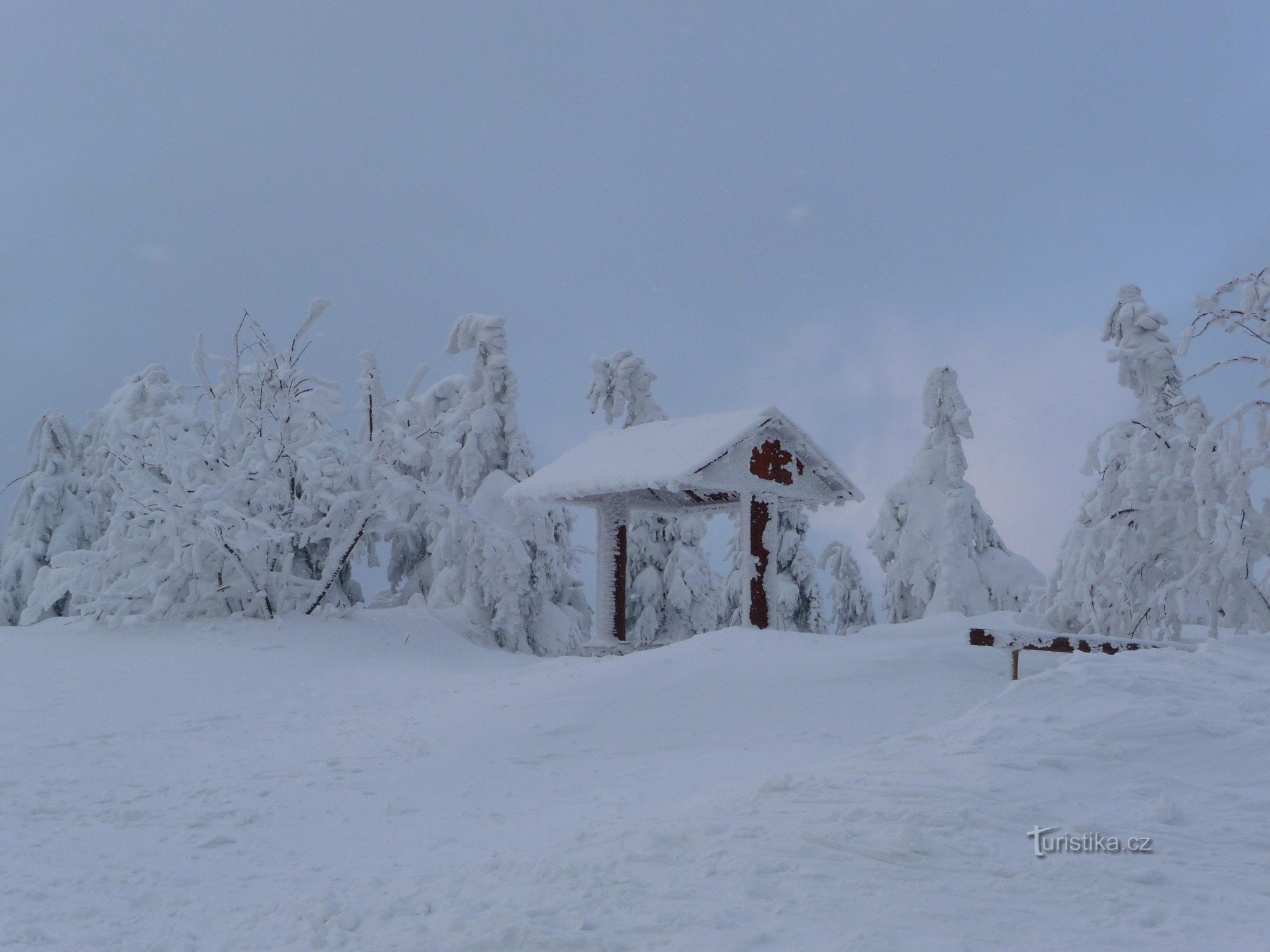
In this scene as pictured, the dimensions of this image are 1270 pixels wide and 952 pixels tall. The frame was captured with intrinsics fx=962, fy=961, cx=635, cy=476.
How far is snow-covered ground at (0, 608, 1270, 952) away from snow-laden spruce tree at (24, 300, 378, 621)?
4.12 metres

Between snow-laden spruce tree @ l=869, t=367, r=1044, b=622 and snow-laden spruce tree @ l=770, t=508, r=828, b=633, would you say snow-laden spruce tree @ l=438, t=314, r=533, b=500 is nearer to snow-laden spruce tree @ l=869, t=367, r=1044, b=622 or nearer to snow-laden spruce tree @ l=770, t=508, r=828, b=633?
snow-laden spruce tree @ l=770, t=508, r=828, b=633

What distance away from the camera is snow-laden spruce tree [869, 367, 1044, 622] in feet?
73.8

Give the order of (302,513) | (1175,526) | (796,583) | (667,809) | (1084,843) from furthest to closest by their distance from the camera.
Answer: (796,583), (302,513), (1175,526), (667,809), (1084,843)

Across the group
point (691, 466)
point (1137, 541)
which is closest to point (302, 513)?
point (691, 466)

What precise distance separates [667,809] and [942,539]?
18.4 m

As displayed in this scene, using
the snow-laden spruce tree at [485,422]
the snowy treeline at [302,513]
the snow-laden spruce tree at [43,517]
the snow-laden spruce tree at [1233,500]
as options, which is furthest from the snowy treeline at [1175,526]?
the snow-laden spruce tree at [43,517]

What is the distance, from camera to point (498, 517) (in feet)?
70.2

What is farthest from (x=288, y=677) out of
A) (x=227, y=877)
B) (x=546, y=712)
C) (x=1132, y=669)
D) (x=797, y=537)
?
(x=797, y=537)

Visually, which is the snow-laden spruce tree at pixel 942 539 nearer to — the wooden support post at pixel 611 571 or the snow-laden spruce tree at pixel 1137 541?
the snow-laden spruce tree at pixel 1137 541

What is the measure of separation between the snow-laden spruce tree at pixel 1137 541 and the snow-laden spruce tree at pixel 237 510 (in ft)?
35.5

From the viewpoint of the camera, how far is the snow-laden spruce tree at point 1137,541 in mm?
12680

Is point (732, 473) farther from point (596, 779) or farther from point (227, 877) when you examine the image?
point (227, 877)

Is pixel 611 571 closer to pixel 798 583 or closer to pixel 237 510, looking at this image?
pixel 237 510

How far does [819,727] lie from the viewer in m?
8.64
